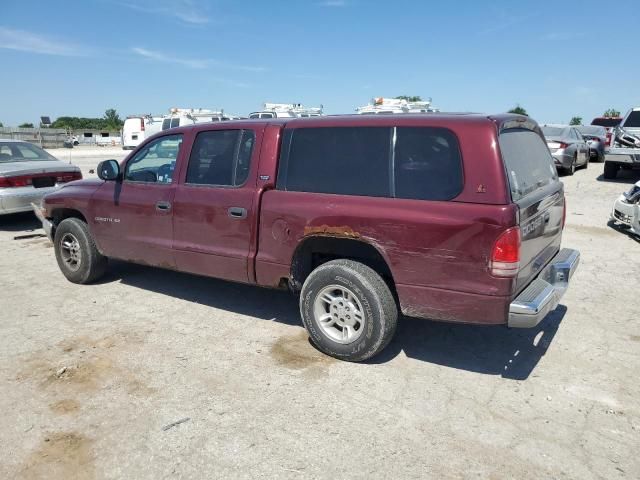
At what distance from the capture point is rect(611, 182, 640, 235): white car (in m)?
7.52

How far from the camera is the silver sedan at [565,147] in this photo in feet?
46.5

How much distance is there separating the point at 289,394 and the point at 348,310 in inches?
31.2

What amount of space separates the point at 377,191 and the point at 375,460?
180cm

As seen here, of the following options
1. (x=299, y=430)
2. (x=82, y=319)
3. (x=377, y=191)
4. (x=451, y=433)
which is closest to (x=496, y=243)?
(x=377, y=191)

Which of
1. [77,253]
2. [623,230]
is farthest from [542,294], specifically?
[623,230]

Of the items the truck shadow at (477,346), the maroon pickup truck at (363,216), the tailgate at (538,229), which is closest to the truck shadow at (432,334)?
the truck shadow at (477,346)

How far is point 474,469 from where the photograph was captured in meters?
2.67

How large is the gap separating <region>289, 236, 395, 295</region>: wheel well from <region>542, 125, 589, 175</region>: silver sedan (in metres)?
11.5

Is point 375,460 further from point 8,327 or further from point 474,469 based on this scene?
point 8,327

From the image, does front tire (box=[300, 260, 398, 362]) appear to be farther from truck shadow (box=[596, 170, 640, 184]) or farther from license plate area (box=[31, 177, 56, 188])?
truck shadow (box=[596, 170, 640, 184])

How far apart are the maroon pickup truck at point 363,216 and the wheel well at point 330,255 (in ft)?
0.04

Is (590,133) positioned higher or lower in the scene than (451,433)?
higher

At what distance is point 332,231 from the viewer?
12.2ft

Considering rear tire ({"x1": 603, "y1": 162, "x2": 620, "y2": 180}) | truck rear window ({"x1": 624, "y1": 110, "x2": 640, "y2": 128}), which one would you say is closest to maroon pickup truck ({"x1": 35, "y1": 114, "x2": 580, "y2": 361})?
rear tire ({"x1": 603, "y1": 162, "x2": 620, "y2": 180})
